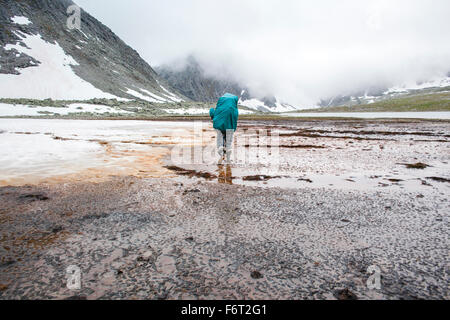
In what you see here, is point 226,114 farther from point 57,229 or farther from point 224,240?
point 57,229

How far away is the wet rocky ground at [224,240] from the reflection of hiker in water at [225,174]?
0.75 ft

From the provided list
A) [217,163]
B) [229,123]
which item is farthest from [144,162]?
[229,123]

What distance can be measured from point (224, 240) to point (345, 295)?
4.85ft

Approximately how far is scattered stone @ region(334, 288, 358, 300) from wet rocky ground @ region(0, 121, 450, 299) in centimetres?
1

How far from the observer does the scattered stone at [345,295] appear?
230 centimetres

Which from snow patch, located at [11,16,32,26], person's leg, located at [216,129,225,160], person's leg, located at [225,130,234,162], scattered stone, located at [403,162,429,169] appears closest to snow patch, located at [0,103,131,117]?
person's leg, located at [216,129,225,160]

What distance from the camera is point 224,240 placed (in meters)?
3.35

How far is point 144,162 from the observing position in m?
8.70

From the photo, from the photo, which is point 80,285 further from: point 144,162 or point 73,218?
point 144,162

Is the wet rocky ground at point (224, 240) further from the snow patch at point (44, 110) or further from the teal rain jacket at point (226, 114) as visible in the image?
the snow patch at point (44, 110)

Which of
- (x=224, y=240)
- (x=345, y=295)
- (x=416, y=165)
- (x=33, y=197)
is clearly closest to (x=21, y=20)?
(x=33, y=197)

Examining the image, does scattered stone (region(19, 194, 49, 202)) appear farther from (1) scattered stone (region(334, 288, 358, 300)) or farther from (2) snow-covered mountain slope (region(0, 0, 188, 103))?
(2) snow-covered mountain slope (region(0, 0, 188, 103))
